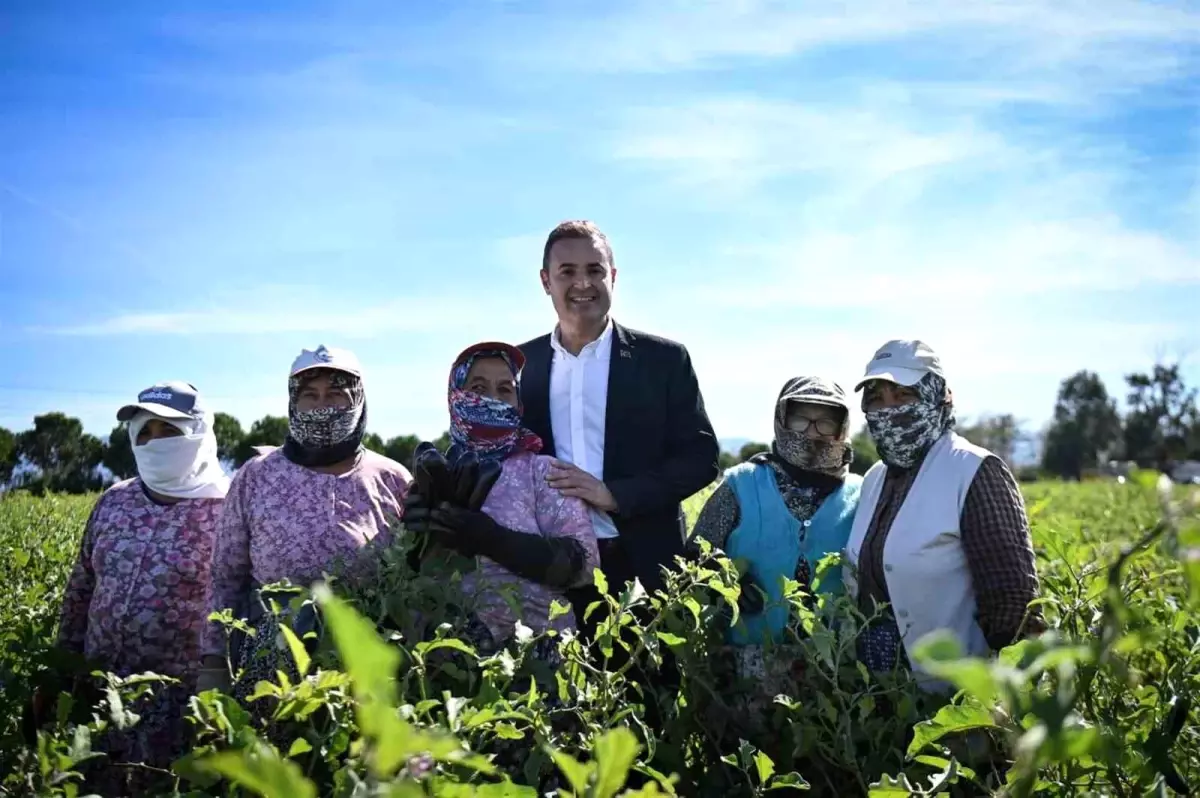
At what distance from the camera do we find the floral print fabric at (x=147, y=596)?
289cm

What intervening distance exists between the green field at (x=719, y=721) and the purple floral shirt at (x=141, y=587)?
0.66 metres

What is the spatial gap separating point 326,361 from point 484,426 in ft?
1.68


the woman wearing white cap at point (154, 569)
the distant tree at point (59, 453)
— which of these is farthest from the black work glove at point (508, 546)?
the distant tree at point (59, 453)

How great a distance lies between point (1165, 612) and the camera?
190 cm

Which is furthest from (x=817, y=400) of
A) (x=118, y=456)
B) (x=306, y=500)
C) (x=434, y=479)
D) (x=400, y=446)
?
(x=400, y=446)

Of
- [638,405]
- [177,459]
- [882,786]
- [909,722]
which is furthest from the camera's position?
[638,405]

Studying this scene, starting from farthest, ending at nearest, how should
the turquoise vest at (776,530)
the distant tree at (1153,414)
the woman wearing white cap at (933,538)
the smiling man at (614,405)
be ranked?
the distant tree at (1153,414)
the smiling man at (614,405)
the turquoise vest at (776,530)
the woman wearing white cap at (933,538)

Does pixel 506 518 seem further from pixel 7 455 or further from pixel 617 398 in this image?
pixel 7 455

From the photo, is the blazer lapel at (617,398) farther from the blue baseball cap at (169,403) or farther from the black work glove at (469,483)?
the blue baseball cap at (169,403)

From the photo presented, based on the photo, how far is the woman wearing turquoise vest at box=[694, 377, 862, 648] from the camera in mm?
2998

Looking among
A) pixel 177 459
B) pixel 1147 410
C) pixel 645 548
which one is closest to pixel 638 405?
pixel 645 548

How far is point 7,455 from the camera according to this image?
476 cm

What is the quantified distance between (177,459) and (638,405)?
152cm

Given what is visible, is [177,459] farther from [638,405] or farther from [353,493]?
[638,405]
